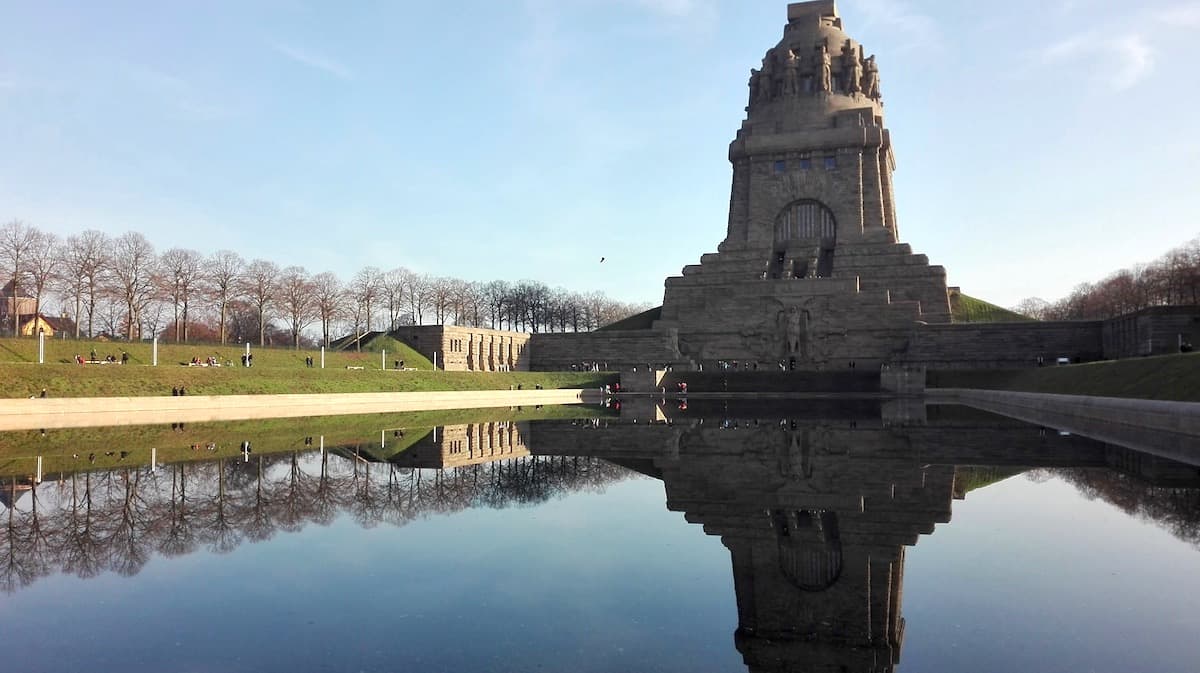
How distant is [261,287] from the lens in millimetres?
57438

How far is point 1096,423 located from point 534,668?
75.9ft

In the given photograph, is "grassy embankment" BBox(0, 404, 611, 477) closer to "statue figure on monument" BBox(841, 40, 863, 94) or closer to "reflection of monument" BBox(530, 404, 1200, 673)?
"reflection of monument" BBox(530, 404, 1200, 673)

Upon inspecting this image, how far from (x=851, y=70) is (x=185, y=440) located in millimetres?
62497

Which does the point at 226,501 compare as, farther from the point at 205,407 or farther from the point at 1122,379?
the point at 1122,379

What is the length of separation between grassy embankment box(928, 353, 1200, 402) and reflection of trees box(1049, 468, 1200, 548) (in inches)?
350

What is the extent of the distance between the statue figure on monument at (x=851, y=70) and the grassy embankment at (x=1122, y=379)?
32776 mm

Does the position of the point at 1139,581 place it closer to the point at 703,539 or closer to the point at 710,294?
the point at 703,539

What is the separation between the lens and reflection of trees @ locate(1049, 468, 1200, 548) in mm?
8219

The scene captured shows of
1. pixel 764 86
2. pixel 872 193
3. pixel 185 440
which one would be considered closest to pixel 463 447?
pixel 185 440

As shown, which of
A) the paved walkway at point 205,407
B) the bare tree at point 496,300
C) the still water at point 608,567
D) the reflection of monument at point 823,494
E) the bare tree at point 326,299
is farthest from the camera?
the bare tree at point 496,300

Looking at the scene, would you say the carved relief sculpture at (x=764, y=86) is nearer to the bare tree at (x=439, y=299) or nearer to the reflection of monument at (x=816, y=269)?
the reflection of monument at (x=816, y=269)

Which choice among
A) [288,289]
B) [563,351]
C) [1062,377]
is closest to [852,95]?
[563,351]

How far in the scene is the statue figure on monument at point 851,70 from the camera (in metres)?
67.0

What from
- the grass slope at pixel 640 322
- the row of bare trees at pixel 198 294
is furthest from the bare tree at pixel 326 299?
the grass slope at pixel 640 322
